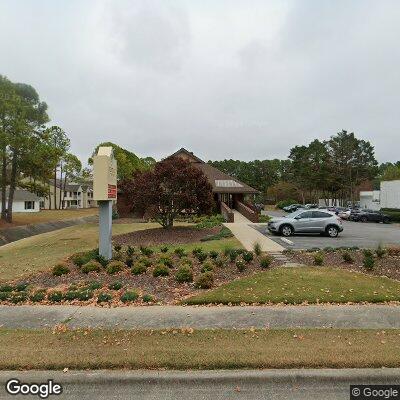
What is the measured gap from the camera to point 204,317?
715 centimetres

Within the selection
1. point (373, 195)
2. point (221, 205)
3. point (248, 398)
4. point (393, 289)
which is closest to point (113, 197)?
point (393, 289)

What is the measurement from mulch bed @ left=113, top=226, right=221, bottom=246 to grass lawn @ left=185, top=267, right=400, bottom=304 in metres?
9.17

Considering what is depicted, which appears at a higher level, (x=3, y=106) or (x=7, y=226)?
(x=3, y=106)

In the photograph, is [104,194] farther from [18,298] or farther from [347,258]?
[347,258]

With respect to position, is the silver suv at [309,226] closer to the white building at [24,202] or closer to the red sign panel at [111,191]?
the red sign panel at [111,191]

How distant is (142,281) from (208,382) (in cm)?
558

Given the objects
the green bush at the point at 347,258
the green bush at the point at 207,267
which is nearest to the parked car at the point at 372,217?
the green bush at the point at 347,258

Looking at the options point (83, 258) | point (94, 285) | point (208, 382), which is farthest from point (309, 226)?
point (208, 382)

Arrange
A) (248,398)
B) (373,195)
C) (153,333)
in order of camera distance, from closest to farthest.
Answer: (248,398), (153,333), (373,195)

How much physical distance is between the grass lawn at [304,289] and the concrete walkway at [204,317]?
1.56 ft

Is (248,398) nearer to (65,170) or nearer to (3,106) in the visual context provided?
(3,106)

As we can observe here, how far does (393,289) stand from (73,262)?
8.85 m

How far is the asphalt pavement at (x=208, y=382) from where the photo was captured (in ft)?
14.6

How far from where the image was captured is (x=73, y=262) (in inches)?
469
